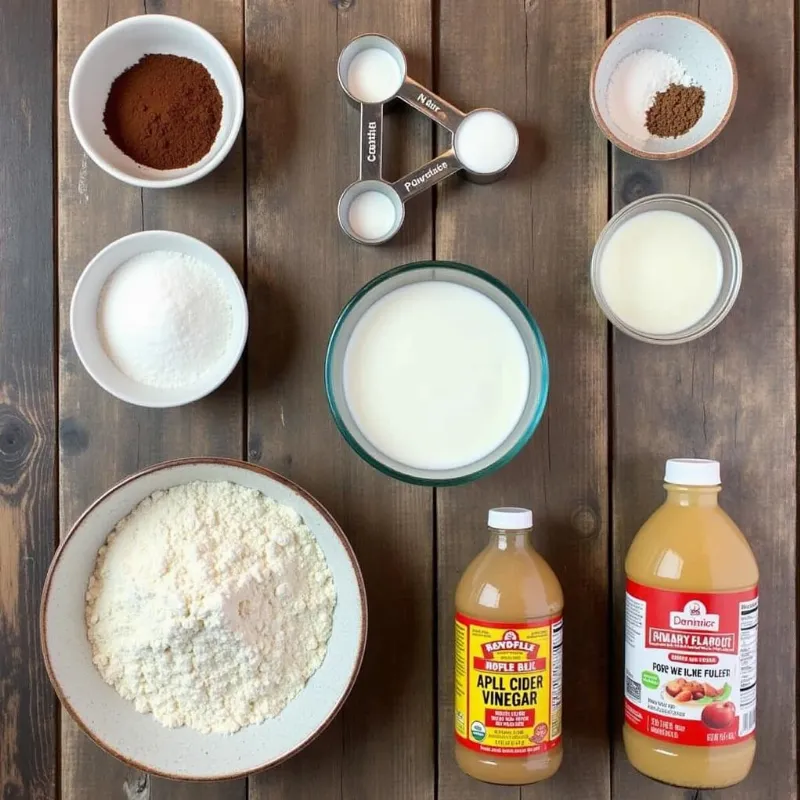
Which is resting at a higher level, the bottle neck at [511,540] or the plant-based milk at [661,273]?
the plant-based milk at [661,273]

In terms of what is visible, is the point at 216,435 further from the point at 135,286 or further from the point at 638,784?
the point at 638,784

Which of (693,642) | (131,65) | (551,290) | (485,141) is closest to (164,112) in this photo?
(131,65)

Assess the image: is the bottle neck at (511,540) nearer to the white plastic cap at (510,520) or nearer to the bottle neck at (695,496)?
the white plastic cap at (510,520)

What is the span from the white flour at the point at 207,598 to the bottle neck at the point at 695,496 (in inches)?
16.0

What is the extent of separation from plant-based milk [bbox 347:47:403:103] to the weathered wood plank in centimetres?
4

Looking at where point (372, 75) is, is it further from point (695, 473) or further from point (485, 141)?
point (695, 473)

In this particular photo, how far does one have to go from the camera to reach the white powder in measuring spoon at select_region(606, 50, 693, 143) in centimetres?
89

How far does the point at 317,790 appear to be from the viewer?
2.96ft

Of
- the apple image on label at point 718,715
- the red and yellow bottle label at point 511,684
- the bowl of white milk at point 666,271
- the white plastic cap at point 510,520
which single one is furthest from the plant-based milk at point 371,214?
the apple image on label at point 718,715

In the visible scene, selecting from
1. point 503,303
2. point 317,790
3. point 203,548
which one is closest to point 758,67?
point 503,303

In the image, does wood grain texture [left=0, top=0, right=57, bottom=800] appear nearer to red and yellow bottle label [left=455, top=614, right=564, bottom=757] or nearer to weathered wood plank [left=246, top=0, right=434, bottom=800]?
weathered wood plank [left=246, top=0, right=434, bottom=800]

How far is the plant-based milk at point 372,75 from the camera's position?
88 cm

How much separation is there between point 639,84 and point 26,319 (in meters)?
0.81

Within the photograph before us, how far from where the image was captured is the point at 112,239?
92cm
